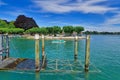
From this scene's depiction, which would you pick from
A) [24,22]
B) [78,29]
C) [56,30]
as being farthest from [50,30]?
[24,22]

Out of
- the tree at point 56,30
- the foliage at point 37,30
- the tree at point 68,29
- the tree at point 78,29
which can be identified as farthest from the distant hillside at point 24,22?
the tree at point 78,29

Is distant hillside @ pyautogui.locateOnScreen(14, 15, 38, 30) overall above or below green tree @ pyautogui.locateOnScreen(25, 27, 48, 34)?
above

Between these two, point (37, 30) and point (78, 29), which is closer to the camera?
point (37, 30)

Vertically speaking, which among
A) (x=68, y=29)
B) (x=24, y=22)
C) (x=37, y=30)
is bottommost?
(x=37, y=30)

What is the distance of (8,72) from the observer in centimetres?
2414

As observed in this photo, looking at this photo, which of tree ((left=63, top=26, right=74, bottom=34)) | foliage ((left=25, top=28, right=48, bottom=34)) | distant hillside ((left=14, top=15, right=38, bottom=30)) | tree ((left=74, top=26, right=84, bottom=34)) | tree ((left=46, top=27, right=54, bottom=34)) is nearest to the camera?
foliage ((left=25, top=28, right=48, bottom=34))

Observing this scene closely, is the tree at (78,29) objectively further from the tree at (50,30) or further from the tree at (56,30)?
the tree at (50,30)

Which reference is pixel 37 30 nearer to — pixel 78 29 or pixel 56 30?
pixel 56 30

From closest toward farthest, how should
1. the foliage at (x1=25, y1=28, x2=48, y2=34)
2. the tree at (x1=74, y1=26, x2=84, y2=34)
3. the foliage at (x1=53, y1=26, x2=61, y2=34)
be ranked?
the foliage at (x1=25, y1=28, x2=48, y2=34) → the foliage at (x1=53, y1=26, x2=61, y2=34) → the tree at (x1=74, y1=26, x2=84, y2=34)

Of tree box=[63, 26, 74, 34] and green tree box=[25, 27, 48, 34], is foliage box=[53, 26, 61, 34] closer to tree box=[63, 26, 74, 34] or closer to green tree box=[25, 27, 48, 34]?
tree box=[63, 26, 74, 34]

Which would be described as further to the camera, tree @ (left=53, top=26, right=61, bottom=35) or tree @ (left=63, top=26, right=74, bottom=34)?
tree @ (left=63, top=26, right=74, bottom=34)

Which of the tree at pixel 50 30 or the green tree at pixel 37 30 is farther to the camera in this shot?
the tree at pixel 50 30

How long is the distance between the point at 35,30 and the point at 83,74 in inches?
4816

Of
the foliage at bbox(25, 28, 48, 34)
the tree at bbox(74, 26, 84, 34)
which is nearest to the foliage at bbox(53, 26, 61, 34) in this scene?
the foliage at bbox(25, 28, 48, 34)
